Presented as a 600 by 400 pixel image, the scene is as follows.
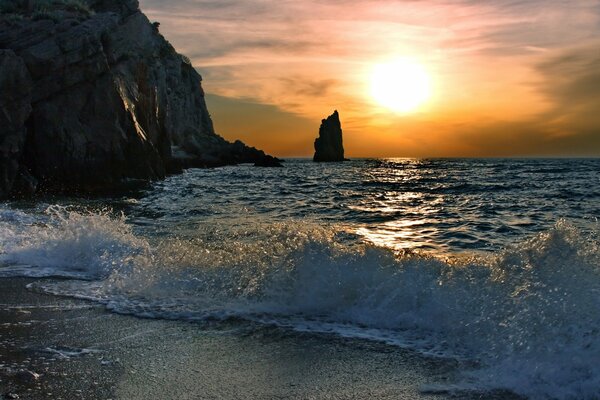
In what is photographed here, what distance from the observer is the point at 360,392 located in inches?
196

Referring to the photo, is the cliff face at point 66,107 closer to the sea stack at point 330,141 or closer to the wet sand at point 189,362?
the wet sand at point 189,362

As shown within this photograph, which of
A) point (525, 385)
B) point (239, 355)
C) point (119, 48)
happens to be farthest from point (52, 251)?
point (119, 48)

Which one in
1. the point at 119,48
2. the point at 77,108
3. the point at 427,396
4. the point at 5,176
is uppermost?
the point at 119,48

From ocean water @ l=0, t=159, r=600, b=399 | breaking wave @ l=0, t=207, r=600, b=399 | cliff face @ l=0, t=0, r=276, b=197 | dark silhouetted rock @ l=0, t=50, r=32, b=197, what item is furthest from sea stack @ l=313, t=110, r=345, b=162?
breaking wave @ l=0, t=207, r=600, b=399

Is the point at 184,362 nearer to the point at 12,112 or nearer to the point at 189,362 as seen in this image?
the point at 189,362

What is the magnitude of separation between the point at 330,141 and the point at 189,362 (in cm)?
14289

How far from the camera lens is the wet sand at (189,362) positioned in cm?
495

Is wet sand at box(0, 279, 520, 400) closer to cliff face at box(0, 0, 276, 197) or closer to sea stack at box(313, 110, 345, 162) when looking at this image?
cliff face at box(0, 0, 276, 197)

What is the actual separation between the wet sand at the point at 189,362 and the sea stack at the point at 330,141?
Result: 459ft

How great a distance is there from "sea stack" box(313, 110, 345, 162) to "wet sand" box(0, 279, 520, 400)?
13988cm

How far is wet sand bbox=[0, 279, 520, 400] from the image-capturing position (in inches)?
195

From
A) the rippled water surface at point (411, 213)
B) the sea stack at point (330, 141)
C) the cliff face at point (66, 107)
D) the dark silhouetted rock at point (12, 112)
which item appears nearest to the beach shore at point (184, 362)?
the rippled water surface at point (411, 213)

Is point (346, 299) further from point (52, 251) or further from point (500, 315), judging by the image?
point (52, 251)

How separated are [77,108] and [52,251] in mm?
21371
